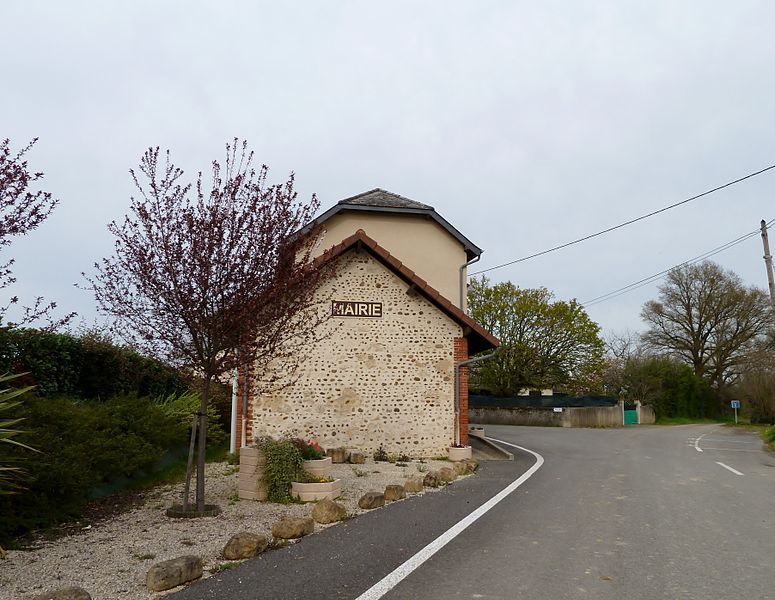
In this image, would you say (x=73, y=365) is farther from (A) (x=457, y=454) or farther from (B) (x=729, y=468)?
(B) (x=729, y=468)

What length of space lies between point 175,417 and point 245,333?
5.01m

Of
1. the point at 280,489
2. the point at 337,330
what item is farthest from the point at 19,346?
the point at 337,330

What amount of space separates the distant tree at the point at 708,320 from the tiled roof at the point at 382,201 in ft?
106

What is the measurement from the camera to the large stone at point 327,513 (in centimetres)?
748

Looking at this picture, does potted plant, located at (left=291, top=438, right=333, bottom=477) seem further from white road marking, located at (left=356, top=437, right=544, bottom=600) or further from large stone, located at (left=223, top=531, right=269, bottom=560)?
large stone, located at (left=223, top=531, right=269, bottom=560)

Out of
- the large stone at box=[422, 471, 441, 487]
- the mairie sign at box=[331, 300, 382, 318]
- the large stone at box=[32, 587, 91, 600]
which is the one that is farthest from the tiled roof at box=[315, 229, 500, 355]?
the large stone at box=[32, 587, 91, 600]

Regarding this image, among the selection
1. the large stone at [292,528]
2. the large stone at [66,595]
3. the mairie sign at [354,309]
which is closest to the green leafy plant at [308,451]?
the large stone at [292,528]

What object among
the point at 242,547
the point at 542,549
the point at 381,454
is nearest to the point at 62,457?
the point at 242,547

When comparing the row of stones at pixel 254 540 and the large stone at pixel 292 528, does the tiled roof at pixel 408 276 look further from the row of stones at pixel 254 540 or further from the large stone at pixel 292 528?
the large stone at pixel 292 528

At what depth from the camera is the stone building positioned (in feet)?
47.0

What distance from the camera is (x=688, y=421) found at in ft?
148

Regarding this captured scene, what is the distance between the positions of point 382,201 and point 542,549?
662 inches

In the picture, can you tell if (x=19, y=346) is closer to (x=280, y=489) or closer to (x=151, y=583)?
(x=280, y=489)

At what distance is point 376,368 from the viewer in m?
14.8
